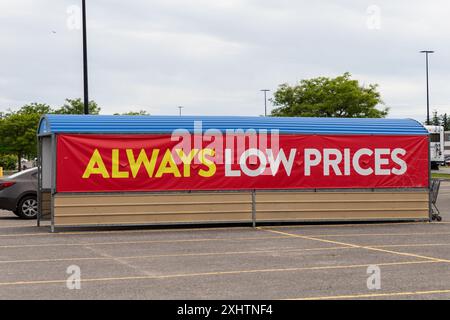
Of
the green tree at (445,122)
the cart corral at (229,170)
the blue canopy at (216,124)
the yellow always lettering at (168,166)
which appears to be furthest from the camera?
the green tree at (445,122)

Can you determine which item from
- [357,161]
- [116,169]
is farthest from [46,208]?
[357,161]

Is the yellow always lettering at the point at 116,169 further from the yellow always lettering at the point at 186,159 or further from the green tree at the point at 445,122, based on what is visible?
the green tree at the point at 445,122

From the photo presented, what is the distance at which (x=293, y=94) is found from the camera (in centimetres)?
6388

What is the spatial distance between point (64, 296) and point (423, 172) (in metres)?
12.3

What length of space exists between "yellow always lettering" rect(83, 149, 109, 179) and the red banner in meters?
0.02

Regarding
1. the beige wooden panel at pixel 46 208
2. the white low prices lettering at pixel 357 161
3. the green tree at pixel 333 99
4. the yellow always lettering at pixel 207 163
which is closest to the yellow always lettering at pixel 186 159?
the yellow always lettering at pixel 207 163

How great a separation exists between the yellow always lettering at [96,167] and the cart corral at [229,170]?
0.02m

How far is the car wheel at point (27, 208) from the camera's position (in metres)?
20.1

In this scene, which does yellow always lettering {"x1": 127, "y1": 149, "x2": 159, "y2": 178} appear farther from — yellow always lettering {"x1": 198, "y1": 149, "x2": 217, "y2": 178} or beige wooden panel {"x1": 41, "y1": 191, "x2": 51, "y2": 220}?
beige wooden panel {"x1": 41, "y1": 191, "x2": 51, "y2": 220}

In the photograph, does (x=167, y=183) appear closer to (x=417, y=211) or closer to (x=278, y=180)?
(x=278, y=180)

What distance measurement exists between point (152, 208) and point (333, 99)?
4553 centimetres

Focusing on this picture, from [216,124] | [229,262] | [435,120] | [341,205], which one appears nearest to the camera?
[229,262]

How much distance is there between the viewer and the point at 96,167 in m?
16.8

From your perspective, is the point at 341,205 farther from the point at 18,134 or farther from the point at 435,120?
the point at 435,120
